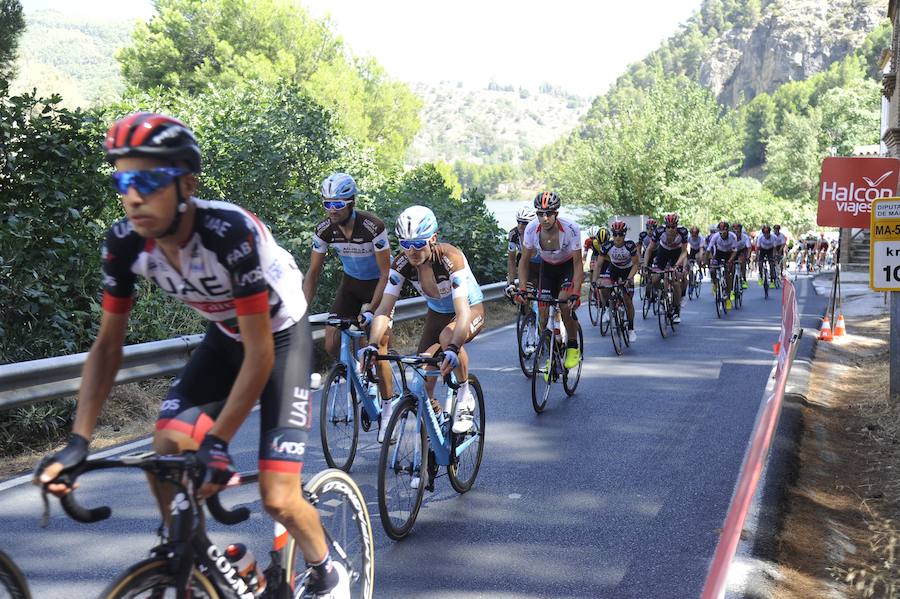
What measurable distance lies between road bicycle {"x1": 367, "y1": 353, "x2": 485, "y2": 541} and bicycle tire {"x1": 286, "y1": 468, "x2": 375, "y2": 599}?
111 centimetres

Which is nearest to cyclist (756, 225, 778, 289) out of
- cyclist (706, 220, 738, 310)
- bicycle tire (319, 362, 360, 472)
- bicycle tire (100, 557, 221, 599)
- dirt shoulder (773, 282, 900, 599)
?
cyclist (706, 220, 738, 310)

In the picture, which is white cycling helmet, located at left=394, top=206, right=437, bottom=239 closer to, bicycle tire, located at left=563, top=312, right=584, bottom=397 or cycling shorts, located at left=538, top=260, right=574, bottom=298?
bicycle tire, located at left=563, top=312, right=584, bottom=397

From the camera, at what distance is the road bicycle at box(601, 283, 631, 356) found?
13.7 m

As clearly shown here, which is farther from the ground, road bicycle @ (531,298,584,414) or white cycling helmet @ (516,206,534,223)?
white cycling helmet @ (516,206,534,223)

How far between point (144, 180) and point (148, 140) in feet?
0.39

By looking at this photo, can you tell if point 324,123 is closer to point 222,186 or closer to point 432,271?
point 222,186

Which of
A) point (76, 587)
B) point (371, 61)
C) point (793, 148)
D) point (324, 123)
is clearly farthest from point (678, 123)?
point (793, 148)

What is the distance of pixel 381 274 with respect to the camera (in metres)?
7.50

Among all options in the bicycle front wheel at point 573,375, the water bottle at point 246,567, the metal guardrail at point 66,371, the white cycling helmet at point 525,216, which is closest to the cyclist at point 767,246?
the white cycling helmet at point 525,216

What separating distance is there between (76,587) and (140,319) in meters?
6.08

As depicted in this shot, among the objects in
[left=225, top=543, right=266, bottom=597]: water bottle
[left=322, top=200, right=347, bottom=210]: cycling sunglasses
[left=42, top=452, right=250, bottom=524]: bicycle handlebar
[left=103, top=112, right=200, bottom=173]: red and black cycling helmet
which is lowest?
[left=225, top=543, right=266, bottom=597]: water bottle

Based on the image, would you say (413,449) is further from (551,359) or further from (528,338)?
(528,338)

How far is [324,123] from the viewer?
1744 centimetres

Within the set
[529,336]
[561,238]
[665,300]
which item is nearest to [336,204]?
[561,238]
